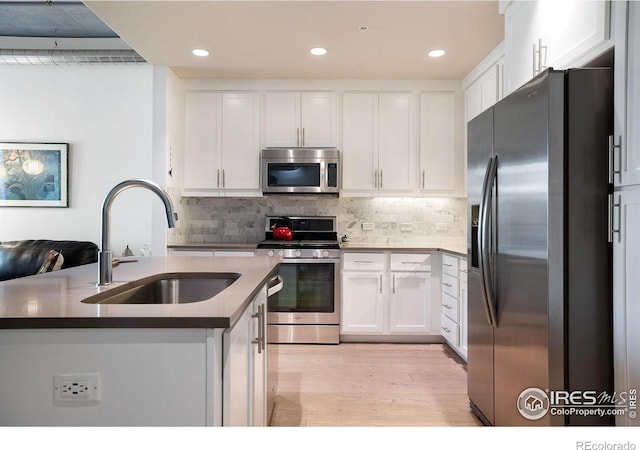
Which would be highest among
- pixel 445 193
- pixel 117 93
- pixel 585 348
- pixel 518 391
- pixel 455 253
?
pixel 117 93

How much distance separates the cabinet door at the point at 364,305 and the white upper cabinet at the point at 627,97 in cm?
258

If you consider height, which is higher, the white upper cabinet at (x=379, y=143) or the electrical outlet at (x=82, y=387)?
the white upper cabinet at (x=379, y=143)

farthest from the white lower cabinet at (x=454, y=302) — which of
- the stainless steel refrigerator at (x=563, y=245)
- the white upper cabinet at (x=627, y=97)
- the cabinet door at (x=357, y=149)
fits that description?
the white upper cabinet at (x=627, y=97)

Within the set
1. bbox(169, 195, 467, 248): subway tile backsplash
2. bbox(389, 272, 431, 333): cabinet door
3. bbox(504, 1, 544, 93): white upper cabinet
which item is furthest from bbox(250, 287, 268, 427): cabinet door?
bbox(169, 195, 467, 248): subway tile backsplash

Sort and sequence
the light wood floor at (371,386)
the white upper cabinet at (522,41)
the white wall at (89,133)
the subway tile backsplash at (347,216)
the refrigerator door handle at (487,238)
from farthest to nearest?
the subway tile backsplash at (347,216), the white wall at (89,133), the light wood floor at (371,386), the white upper cabinet at (522,41), the refrigerator door handle at (487,238)

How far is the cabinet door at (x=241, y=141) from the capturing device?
14.1 feet

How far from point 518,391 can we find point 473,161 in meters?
1.19

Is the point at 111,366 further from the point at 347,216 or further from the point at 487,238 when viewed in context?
the point at 347,216

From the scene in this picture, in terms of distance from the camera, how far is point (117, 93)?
4391 mm

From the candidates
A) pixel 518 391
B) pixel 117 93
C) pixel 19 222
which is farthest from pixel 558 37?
pixel 19 222

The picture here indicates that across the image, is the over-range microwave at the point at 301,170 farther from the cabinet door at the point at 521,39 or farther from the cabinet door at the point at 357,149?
the cabinet door at the point at 521,39
